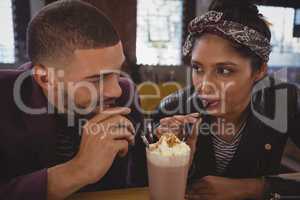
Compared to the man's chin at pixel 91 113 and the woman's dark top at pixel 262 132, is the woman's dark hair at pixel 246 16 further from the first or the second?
the man's chin at pixel 91 113

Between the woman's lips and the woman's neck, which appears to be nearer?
the woman's lips

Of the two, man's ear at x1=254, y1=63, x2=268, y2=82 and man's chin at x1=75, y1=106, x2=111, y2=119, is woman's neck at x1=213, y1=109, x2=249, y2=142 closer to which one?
man's ear at x1=254, y1=63, x2=268, y2=82

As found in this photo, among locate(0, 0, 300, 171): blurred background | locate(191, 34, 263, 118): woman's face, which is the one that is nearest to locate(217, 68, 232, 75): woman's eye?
locate(191, 34, 263, 118): woman's face

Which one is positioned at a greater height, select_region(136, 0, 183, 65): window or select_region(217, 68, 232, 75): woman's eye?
select_region(136, 0, 183, 65): window

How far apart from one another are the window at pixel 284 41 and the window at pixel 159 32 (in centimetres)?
153

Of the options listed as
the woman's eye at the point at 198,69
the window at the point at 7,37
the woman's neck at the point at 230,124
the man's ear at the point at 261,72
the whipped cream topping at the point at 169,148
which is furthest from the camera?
the window at the point at 7,37

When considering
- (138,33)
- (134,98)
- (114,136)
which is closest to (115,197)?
(114,136)

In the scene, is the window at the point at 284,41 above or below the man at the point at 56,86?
above

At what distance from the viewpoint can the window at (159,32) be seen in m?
5.00

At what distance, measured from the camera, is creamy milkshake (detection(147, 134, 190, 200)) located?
115 cm

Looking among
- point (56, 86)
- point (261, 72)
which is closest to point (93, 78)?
point (56, 86)

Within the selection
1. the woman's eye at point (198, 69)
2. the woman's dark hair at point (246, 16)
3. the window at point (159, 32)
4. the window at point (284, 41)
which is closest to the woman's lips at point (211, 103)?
the woman's eye at point (198, 69)

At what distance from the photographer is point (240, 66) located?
1.61 m

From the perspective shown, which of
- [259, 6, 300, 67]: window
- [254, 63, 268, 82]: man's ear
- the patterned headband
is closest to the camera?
the patterned headband
